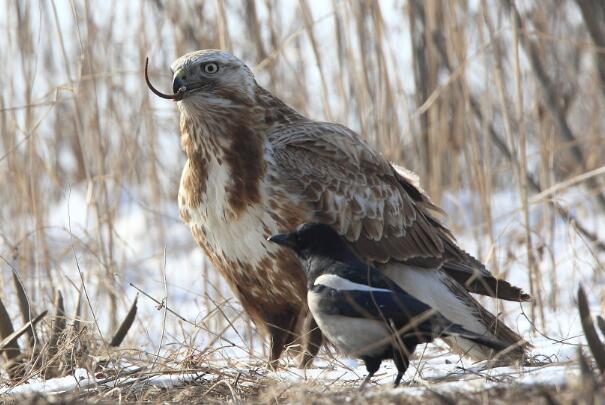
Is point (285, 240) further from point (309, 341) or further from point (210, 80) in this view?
point (210, 80)

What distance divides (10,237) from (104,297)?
1.01 m

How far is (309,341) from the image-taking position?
171 inches

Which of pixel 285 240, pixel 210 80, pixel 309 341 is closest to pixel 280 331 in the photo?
pixel 309 341

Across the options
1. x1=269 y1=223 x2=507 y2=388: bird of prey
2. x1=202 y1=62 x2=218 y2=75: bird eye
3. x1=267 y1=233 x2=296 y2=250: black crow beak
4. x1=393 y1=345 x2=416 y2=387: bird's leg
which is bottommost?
x1=393 y1=345 x2=416 y2=387: bird's leg

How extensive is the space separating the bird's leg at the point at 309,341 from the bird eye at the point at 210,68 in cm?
113

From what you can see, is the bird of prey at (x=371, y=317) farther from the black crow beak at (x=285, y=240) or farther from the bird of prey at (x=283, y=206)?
the bird of prey at (x=283, y=206)

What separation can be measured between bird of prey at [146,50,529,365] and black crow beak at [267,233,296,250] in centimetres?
34

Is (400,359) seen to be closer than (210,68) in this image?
Yes

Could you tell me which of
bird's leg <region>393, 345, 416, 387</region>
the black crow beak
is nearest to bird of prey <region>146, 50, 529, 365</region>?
the black crow beak

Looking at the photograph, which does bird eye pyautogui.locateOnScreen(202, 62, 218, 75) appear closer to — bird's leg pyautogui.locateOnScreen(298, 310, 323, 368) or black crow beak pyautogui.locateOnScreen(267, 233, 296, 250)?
black crow beak pyautogui.locateOnScreen(267, 233, 296, 250)

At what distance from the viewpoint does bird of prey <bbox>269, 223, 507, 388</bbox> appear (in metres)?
3.23

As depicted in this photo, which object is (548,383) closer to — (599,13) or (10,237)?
(599,13)

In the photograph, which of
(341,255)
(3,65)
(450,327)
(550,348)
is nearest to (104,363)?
(341,255)

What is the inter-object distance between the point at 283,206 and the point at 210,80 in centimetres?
68
